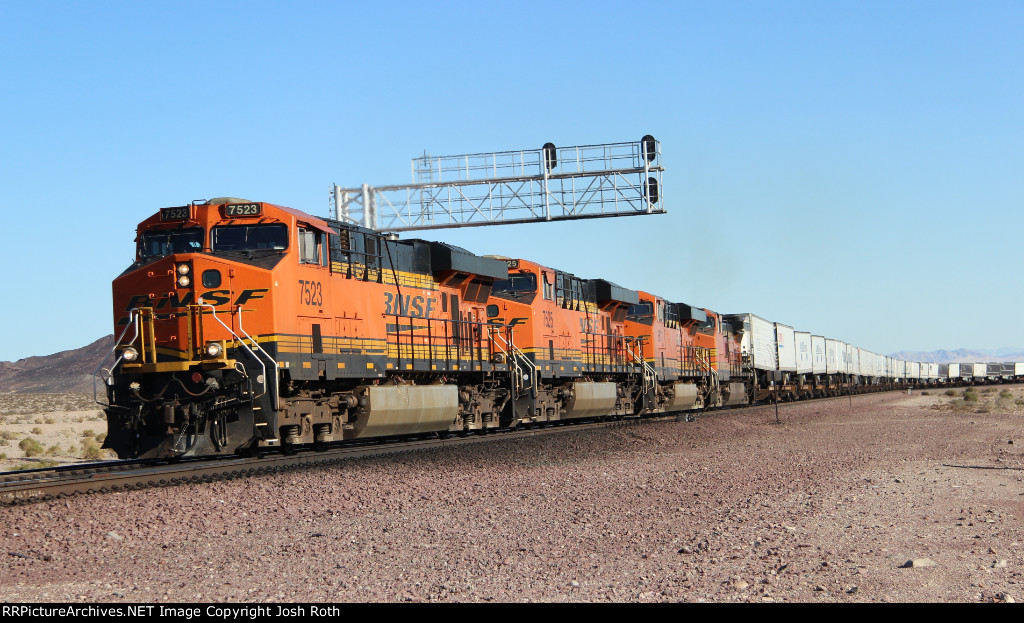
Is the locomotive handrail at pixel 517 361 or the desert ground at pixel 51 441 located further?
the locomotive handrail at pixel 517 361

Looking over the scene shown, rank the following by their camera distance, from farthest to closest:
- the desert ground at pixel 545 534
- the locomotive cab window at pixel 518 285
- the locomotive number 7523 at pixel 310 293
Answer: the locomotive cab window at pixel 518 285
the locomotive number 7523 at pixel 310 293
the desert ground at pixel 545 534

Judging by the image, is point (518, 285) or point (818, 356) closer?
point (518, 285)

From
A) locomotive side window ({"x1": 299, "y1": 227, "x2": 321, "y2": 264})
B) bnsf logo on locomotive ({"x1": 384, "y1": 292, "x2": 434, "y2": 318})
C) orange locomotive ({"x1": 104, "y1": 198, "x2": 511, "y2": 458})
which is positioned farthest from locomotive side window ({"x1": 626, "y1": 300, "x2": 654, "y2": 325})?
locomotive side window ({"x1": 299, "y1": 227, "x2": 321, "y2": 264})

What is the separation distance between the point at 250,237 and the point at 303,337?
166 centimetres

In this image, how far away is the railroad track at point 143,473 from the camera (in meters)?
10.6

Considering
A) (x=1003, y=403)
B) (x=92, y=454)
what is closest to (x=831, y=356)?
(x=1003, y=403)

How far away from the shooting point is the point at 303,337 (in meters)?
14.2

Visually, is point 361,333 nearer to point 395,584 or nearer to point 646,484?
point 646,484

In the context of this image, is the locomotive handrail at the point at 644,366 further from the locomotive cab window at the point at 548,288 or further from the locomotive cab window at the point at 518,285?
the locomotive cab window at the point at 518,285

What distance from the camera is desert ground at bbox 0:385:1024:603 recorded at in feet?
20.7

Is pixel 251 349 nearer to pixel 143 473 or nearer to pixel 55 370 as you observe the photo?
pixel 143 473

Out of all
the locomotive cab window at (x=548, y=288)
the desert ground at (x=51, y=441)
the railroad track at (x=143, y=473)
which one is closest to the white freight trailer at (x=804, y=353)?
the locomotive cab window at (x=548, y=288)

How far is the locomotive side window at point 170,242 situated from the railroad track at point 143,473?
3089 mm

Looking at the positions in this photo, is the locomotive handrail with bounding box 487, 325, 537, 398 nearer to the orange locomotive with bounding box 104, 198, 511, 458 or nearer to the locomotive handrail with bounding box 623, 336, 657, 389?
the orange locomotive with bounding box 104, 198, 511, 458
